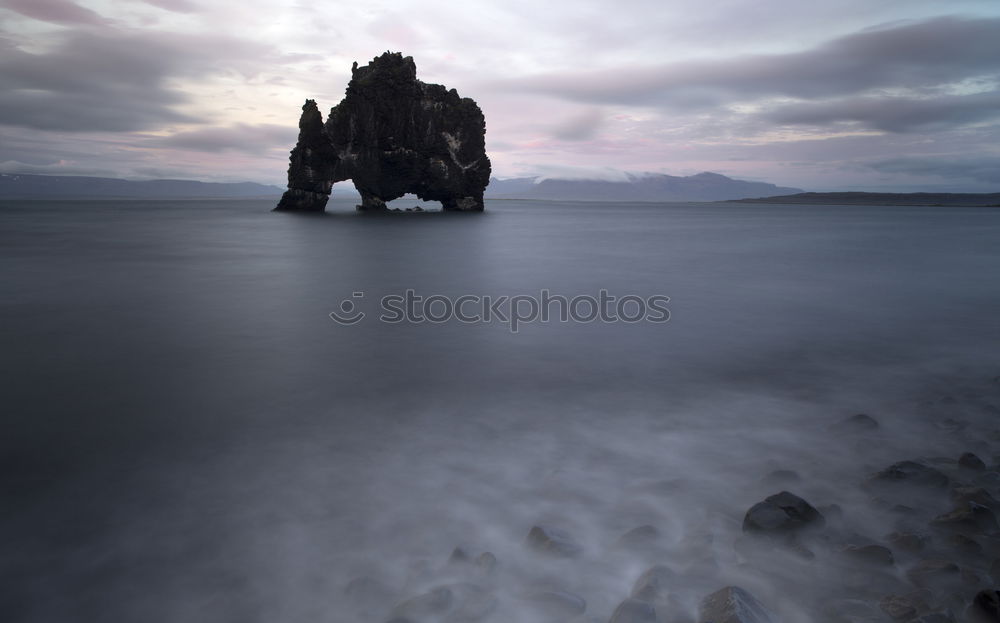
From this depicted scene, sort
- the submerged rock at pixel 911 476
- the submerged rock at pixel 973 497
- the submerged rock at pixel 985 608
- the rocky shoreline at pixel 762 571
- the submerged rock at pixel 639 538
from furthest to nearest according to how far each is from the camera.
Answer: the submerged rock at pixel 911 476 → the submerged rock at pixel 973 497 → the submerged rock at pixel 639 538 → the rocky shoreline at pixel 762 571 → the submerged rock at pixel 985 608

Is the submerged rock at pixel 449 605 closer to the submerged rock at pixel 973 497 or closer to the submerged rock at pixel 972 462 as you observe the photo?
the submerged rock at pixel 973 497

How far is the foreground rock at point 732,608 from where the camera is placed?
8.23 ft

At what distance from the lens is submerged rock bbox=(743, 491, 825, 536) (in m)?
3.23

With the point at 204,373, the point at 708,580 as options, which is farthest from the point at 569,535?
the point at 204,373

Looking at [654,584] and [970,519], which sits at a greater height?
[970,519]

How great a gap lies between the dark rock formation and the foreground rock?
72577 mm

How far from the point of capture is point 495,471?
4.08 meters

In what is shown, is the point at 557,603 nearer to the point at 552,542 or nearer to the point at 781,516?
the point at 552,542

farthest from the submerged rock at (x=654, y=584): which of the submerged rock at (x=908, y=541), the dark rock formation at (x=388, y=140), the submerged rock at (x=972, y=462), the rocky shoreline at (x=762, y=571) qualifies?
the dark rock formation at (x=388, y=140)

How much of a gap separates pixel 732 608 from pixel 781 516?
3.24 ft

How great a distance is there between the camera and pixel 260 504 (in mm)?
3605

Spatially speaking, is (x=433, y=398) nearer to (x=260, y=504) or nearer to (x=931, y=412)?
(x=260, y=504)

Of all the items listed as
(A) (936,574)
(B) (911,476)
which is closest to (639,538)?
Answer: (A) (936,574)

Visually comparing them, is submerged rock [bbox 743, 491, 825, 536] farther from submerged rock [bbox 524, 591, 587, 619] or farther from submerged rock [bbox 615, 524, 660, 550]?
submerged rock [bbox 524, 591, 587, 619]
